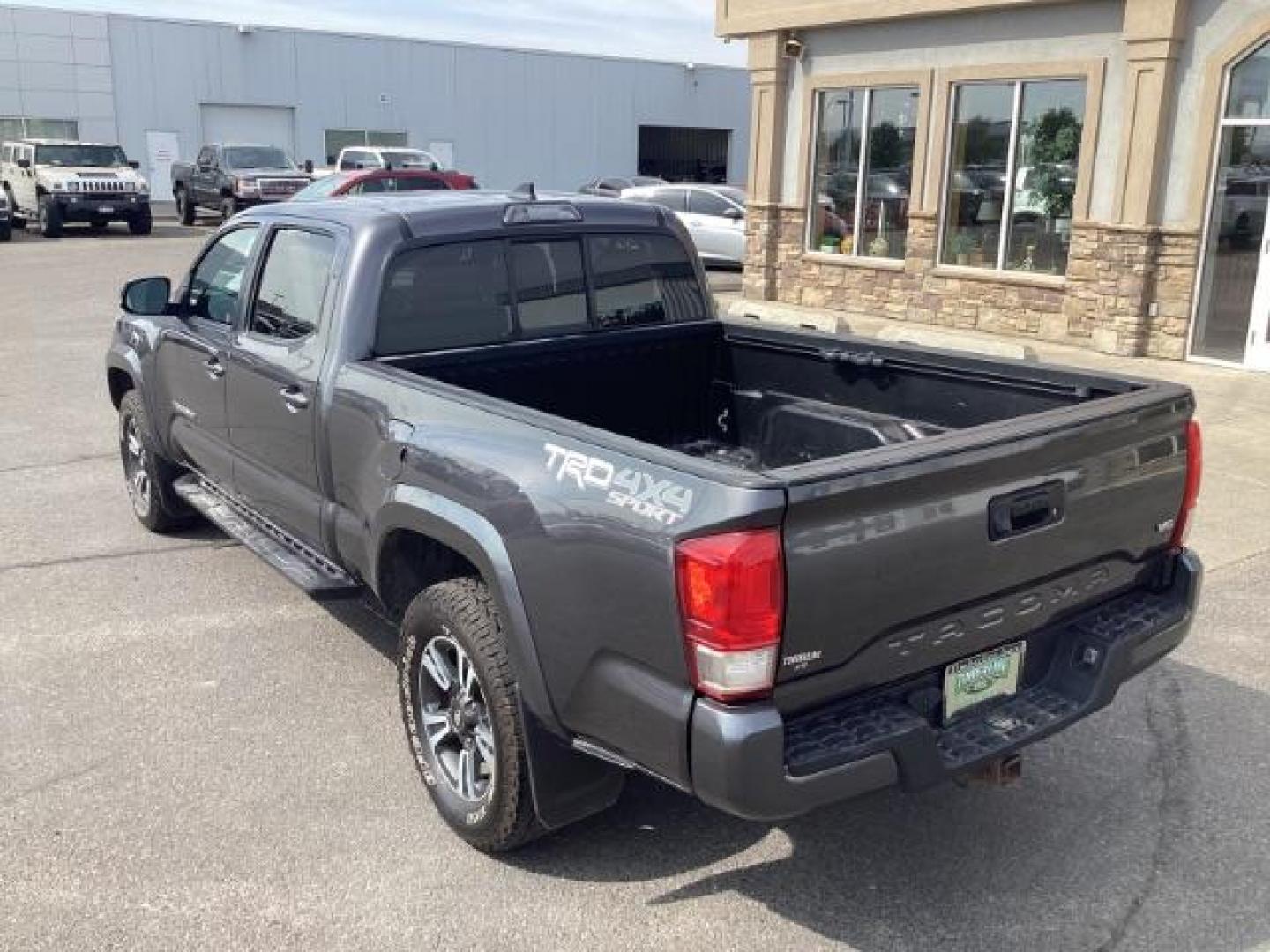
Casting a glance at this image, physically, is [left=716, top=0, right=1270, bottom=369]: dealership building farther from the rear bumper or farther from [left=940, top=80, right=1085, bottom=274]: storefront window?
the rear bumper

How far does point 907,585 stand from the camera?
9.21 ft

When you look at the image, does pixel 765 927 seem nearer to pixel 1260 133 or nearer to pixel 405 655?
pixel 405 655

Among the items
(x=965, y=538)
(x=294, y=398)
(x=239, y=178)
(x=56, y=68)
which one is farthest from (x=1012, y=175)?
(x=56, y=68)

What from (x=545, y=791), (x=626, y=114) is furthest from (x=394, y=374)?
(x=626, y=114)

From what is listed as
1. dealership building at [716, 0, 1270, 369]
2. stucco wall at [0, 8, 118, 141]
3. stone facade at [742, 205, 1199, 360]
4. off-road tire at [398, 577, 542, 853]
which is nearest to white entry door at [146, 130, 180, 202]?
stucco wall at [0, 8, 118, 141]

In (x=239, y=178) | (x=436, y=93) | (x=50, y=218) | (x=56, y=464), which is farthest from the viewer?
(x=436, y=93)

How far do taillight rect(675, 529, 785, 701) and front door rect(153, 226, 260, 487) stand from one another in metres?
3.07

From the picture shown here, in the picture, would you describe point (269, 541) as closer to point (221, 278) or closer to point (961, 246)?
point (221, 278)

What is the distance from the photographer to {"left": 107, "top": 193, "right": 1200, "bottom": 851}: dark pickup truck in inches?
105

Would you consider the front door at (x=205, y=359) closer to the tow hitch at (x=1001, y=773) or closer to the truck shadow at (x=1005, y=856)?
the truck shadow at (x=1005, y=856)

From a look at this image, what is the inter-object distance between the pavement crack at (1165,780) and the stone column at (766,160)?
38.7ft

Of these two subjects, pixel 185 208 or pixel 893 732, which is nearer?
pixel 893 732

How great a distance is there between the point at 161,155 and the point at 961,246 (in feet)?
105

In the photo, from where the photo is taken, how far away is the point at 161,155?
3812 cm
